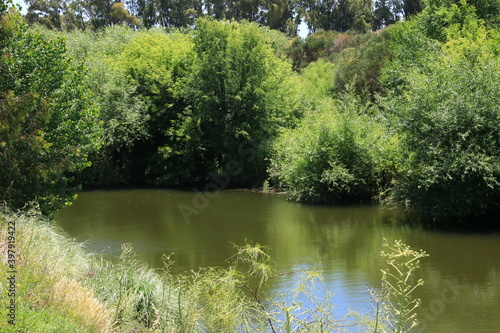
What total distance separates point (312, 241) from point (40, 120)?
26.1ft

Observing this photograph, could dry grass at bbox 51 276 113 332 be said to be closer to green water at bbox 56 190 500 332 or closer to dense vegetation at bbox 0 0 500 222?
green water at bbox 56 190 500 332

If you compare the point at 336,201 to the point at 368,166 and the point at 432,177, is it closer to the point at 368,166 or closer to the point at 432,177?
the point at 368,166

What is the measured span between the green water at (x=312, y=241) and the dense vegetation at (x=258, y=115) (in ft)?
5.35

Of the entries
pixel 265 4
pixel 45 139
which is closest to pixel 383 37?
pixel 45 139

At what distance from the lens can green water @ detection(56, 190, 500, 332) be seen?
977cm

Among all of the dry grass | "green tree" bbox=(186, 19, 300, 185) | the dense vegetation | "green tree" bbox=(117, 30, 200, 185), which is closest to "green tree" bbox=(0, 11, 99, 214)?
the dense vegetation

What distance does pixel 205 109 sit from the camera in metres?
25.3

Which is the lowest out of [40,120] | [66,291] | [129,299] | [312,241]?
[312,241]

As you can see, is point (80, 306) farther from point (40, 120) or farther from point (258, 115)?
point (258, 115)

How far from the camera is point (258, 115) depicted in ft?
83.8

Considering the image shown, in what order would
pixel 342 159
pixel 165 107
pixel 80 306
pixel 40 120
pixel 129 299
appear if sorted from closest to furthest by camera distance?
pixel 80 306, pixel 129 299, pixel 40 120, pixel 342 159, pixel 165 107

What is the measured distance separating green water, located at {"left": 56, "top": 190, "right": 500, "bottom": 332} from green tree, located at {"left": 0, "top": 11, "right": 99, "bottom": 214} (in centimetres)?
236

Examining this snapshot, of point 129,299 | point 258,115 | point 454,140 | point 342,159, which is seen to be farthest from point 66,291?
point 258,115

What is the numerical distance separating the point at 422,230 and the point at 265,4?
156 feet
